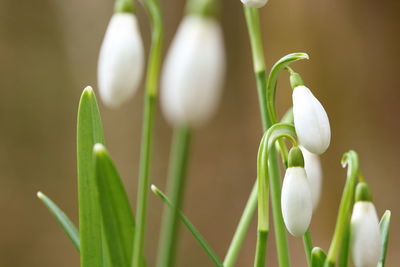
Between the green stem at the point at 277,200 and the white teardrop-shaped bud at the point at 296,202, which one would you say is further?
the green stem at the point at 277,200

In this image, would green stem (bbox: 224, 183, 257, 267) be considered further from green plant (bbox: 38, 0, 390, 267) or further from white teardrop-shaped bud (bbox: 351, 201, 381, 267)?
white teardrop-shaped bud (bbox: 351, 201, 381, 267)

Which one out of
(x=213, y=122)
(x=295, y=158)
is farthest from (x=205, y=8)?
(x=213, y=122)

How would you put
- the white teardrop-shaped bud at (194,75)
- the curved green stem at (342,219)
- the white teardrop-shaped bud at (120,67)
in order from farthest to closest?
the curved green stem at (342,219)
the white teardrop-shaped bud at (120,67)
the white teardrop-shaped bud at (194,75)

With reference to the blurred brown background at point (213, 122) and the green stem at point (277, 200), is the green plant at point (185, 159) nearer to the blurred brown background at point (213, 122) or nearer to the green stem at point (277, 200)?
the green stem at point (277, 200)

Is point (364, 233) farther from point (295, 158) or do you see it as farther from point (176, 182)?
point (176, 182)

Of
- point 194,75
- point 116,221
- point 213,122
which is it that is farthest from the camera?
point 213,122

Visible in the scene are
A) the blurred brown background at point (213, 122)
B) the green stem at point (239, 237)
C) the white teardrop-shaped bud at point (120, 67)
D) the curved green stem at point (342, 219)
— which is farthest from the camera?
the blurred brown background at point (213, 122)

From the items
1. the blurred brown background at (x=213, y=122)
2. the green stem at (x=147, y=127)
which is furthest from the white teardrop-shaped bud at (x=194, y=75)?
the blurred brown background at (x=213, y=122)

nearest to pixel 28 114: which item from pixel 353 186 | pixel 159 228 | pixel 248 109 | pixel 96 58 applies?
pixel 96 58
